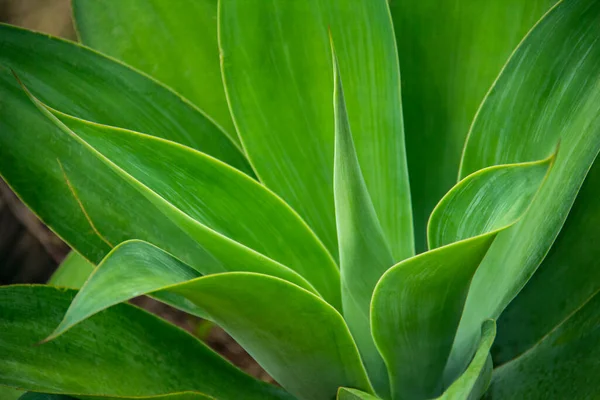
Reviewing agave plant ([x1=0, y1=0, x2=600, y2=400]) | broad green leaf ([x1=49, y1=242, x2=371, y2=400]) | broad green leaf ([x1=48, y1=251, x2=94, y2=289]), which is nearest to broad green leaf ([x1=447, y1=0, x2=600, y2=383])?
agave plant ([x1=0, y1=0, x2=600, y2=400])

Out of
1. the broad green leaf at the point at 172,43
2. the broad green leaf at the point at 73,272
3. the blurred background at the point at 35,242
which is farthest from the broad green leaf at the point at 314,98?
the blurred background at the point at 35,242

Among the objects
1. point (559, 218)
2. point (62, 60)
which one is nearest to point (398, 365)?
point (559, 218)

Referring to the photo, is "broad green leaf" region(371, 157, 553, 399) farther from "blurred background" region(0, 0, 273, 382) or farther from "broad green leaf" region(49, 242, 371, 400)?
"blurred background" region(0, 0, 273, 382)

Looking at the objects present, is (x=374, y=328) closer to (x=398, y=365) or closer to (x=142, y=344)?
(x=398, y=365)

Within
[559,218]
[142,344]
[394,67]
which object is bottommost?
[142,344]

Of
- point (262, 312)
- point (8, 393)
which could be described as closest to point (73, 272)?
point (8, 393)

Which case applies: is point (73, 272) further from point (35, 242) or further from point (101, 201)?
point (35, 242)
